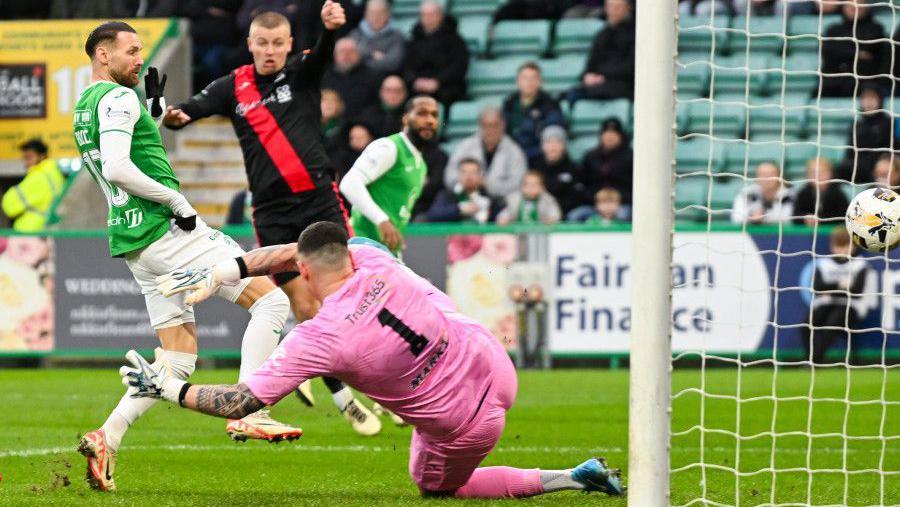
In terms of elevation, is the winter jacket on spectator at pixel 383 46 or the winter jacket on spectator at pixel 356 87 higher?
the winter jacket on spectator at pixel 383 46

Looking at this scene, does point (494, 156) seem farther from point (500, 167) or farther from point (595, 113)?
point (595, 113)

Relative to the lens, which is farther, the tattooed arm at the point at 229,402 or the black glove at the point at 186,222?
the black glove at the point at 186,222

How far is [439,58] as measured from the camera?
742 inches

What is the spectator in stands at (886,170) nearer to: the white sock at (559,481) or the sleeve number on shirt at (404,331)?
the white sock at (559,481)

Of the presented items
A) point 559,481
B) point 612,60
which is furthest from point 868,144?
point 559,481

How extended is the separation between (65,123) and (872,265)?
1063 centimetres

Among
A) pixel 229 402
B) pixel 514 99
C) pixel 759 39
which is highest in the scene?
pixel 759 39

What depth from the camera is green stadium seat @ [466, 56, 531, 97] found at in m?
19.9

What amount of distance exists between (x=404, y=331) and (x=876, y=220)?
8.41 feet

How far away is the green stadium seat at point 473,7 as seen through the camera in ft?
67.5

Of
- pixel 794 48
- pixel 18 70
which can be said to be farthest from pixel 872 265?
pixel 18 70

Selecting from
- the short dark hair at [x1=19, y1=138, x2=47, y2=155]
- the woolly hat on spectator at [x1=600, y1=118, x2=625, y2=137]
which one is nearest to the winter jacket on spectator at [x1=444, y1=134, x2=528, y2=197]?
the woolly hat on spectator at [x1=600, y1=118, x2=625, y2=137]

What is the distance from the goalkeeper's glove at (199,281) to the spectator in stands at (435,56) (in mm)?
12774

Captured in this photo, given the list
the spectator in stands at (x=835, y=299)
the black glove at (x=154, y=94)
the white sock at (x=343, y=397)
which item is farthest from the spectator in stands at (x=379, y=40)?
the black glove at (x=154, y=94)
